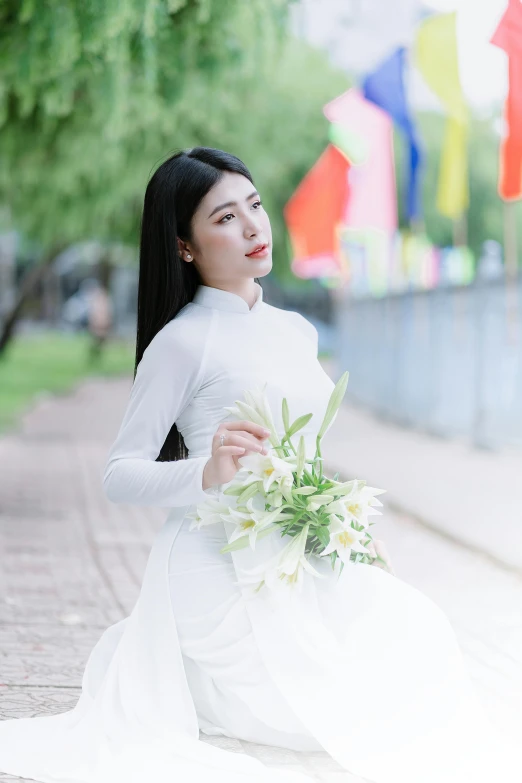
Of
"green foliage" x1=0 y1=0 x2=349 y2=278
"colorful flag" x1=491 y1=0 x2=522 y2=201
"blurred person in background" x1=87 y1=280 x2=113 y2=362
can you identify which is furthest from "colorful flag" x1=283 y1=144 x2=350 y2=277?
"blurred person in background" x1=87 y1=280 x2=113 y2=362

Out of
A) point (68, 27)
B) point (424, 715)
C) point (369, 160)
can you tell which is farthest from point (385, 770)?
point (369, 160)

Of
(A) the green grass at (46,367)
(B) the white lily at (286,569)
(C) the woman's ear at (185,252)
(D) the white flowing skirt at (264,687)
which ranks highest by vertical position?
(C) the woman's ear at (185,252)

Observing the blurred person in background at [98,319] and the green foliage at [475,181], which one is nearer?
the blurred person in background at [98,319]

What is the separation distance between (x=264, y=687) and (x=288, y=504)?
57cm

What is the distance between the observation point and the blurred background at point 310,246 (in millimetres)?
7664

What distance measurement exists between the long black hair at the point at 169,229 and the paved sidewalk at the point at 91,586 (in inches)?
50.8

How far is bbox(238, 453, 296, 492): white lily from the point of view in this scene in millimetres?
3650

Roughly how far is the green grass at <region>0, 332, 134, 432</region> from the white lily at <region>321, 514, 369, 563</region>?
14.4 meters

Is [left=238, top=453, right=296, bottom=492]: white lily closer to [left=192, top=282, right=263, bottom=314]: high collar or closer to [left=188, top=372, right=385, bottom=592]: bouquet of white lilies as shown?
[left=188, top=372, right=385, bottom=592]: bouquet of white lilies

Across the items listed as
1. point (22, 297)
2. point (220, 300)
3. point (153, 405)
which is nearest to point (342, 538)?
point (153, 405)

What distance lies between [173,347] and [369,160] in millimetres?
16350

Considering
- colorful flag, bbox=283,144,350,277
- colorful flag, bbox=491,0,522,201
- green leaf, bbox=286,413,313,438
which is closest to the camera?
green leaf, bbox=286,413,313,438

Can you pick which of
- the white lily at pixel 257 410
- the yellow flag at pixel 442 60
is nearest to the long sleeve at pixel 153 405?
the white lily at pixel 257 410

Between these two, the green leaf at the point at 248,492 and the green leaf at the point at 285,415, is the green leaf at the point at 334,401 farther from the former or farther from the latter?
the green leaf at the point at 248,492
